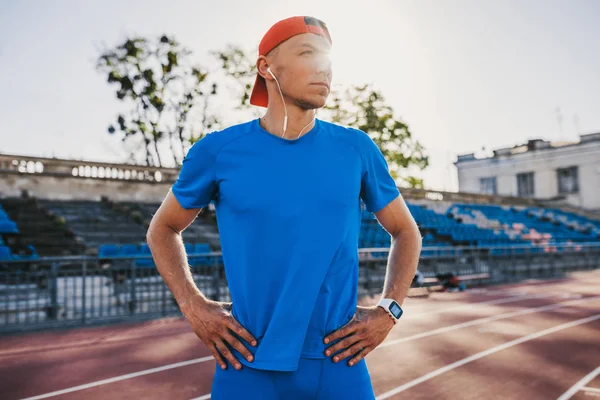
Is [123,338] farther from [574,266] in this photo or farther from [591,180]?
[591,180]

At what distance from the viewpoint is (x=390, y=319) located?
6.72ft

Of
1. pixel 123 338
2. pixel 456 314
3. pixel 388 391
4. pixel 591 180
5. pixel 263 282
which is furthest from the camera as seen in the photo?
pixel 591 180

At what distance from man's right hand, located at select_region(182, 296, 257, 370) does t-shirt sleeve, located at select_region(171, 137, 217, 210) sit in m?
0.35

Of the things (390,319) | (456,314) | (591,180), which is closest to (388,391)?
(390,319)

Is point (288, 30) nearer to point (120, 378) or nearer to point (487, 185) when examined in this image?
point (120, 378)

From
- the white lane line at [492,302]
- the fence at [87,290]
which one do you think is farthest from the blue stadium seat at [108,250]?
the white lane line at [492,302]

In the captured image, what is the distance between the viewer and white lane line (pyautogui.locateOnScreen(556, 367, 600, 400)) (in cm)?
637

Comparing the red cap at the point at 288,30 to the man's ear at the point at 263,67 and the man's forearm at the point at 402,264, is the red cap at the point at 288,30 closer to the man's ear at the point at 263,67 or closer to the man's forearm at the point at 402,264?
the man's ear at the point at 263,67

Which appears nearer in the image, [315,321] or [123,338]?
[315,321]

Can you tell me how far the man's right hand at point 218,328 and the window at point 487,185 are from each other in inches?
2127

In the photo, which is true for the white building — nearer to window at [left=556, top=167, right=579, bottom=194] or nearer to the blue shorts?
window at [left=556, top=167, right=579, bottom=194]

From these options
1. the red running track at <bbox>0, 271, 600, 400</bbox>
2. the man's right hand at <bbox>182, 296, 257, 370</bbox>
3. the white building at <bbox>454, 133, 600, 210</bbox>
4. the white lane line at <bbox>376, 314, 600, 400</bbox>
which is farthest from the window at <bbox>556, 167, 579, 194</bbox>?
the man's right hand at <bbox>182, 296, 257, 370</bbox>

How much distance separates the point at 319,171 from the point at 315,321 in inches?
19.5

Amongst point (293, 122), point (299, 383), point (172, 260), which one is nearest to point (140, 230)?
point (172, 260)
